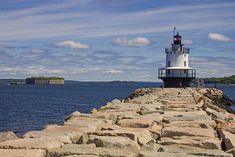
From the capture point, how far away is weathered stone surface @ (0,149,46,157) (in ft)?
13.4

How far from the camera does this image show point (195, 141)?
196 inches

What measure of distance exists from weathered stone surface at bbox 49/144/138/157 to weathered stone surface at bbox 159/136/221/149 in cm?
82

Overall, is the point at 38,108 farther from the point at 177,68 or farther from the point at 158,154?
the point at 158,154

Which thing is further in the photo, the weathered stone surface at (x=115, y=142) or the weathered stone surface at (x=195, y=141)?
the weathered stone surface at (x=195, y=141)

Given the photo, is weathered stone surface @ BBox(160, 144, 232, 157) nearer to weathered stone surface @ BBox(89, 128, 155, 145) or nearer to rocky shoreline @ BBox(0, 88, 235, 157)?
rocky shoreline @ BBox(0, 88, 235, 157)

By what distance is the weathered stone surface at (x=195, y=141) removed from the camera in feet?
16.0

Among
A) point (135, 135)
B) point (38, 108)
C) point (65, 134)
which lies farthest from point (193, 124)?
point (38, 108)

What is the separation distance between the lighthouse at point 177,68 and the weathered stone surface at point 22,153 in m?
28.5

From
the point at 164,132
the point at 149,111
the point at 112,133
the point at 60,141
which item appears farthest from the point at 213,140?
the point at 149,111

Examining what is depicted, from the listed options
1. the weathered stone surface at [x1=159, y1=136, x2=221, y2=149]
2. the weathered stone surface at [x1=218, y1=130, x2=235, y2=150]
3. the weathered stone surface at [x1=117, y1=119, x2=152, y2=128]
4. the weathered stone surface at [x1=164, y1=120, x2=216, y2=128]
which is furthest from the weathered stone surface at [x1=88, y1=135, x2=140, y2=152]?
the weathered stone surface at [x1=164, y1=120, x2=216, y2=128]

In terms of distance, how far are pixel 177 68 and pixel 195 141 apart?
91.0 feet

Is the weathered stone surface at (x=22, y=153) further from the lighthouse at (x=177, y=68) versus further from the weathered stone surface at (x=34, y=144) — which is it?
the lighthouse at (x=177, y=68)

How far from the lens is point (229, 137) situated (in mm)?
5152

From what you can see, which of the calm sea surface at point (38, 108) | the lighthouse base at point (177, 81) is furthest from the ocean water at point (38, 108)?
→ the lighthouse base at point (177, 81)
